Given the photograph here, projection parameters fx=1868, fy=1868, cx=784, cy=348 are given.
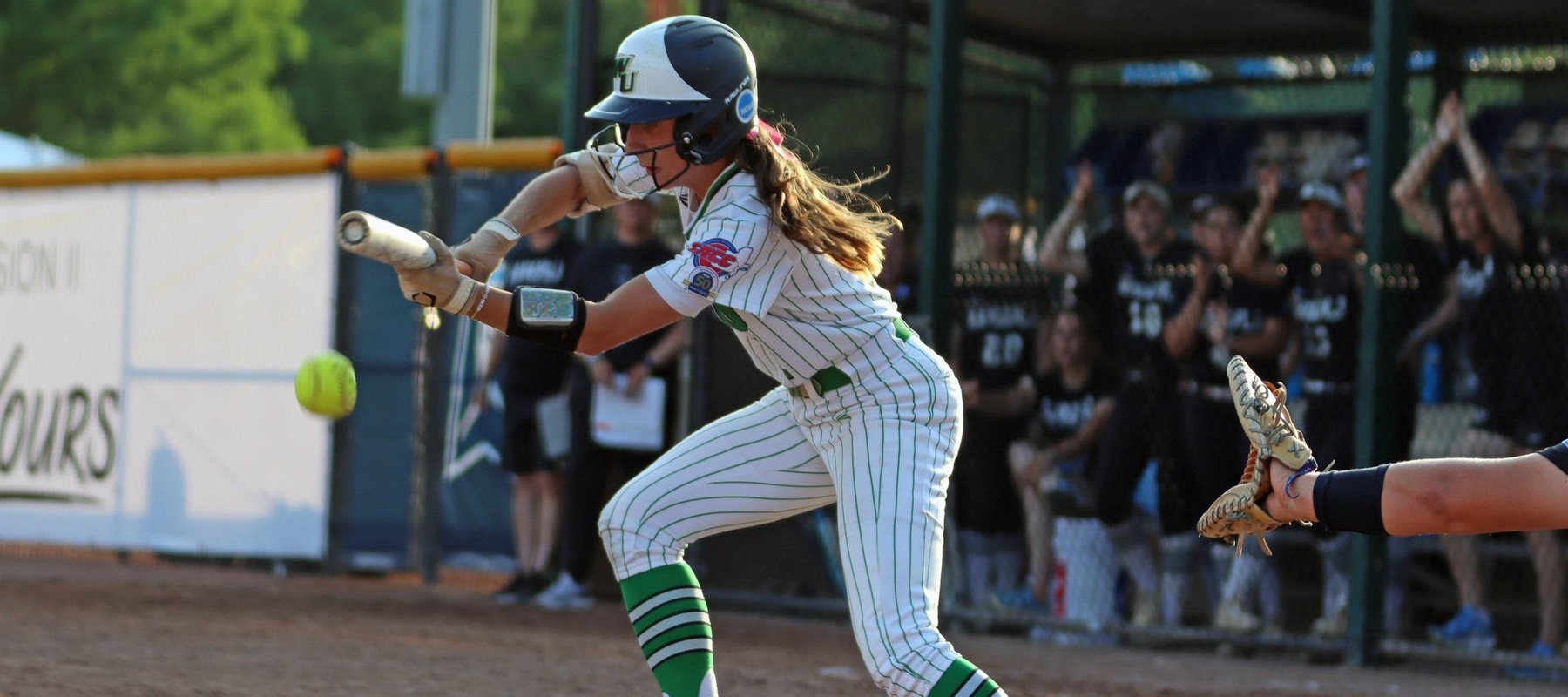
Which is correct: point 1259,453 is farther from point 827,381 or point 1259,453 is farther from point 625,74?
point 625,74

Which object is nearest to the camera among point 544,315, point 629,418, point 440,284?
point 440,284

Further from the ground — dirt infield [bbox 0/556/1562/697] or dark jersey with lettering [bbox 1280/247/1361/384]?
dark jersey with lettering [bbox 1280/247/1361/384]

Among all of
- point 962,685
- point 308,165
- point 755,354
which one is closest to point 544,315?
point 755,354

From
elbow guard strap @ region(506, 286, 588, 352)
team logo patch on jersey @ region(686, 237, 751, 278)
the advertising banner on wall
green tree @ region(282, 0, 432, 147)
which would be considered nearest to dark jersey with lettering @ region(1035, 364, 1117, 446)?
the advertising banner on wall

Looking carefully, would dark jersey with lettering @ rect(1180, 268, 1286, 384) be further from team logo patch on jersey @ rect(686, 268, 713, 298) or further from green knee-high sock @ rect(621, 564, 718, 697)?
team logo patch on jersey @ rect(686, 268, 713, 298)

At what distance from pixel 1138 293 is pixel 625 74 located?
4.79m

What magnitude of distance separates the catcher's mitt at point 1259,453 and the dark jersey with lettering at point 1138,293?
4.29 metres

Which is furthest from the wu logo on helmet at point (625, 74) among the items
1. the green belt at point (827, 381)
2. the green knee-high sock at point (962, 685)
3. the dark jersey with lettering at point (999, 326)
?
the dark jersey with lettering at point (999, 326)

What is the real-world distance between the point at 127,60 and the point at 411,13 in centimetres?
1794

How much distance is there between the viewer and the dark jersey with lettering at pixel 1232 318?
27.1 feet

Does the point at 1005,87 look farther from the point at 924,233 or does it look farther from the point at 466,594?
the point at 466,594

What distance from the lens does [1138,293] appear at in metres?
8.58

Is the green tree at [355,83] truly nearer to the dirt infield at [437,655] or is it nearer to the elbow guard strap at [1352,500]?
the dirt infield at [437,655]

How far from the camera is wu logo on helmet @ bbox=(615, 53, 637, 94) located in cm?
421
